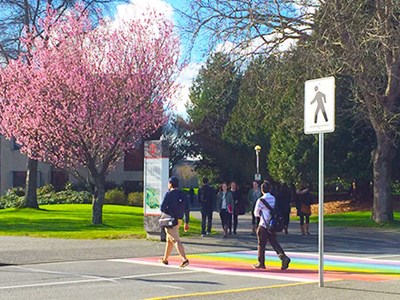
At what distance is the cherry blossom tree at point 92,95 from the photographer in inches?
1027

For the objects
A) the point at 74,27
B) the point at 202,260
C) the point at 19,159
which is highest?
the point at 74,27

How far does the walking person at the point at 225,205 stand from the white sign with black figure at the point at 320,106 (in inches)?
424

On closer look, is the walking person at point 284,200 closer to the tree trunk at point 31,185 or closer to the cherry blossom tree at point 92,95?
the cherry blossom tree at point 92,95

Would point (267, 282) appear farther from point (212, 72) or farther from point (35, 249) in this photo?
point (212, 72)

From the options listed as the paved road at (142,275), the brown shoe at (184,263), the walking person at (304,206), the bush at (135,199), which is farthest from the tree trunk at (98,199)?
the bush at (135,199)

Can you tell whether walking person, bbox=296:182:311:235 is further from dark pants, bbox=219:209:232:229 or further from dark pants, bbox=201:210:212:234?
dark pants, bbox=201:210:212:234

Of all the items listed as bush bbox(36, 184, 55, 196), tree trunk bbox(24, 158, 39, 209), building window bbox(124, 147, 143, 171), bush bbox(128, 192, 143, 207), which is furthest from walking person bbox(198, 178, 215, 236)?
building window bbox(124, 147, 143, 171)

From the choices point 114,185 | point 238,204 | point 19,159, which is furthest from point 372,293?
point 19,159

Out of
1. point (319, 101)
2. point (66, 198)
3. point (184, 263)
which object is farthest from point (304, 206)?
point (66, 198)

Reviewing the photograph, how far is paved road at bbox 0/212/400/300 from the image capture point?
426 inches

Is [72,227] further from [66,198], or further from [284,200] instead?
[66,198]

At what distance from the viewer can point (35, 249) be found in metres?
18.0

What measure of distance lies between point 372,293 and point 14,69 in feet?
72.6

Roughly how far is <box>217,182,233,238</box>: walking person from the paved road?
0.55m
